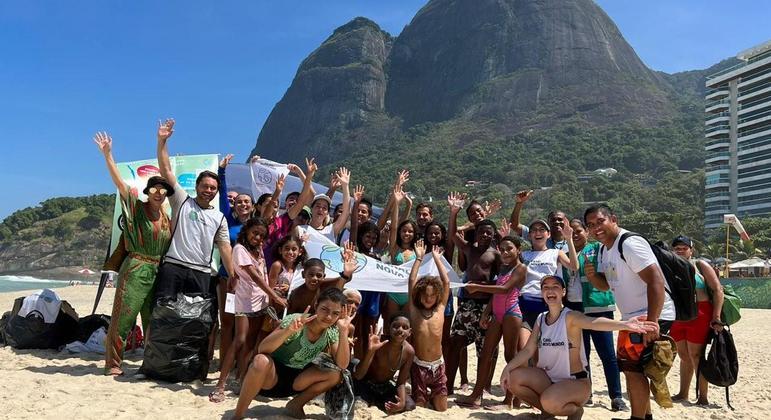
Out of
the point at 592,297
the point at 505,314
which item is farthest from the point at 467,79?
the point at 505,314

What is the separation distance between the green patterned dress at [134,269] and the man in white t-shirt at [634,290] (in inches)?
144

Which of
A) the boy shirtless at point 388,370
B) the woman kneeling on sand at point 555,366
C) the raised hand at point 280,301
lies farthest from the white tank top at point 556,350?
the raised hand at point 280,301

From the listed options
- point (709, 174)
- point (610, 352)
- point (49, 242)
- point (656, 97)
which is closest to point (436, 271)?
point (610, 352)

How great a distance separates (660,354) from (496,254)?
1970mm

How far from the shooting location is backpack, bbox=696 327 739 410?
5262mm

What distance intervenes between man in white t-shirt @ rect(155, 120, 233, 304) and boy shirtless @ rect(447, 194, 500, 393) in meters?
2.20

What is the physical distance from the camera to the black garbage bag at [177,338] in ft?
15.8

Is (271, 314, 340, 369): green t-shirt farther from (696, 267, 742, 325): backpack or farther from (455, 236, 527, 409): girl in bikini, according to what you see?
(696, 267, 742, 325): backpack

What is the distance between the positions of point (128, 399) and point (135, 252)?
4.29ft

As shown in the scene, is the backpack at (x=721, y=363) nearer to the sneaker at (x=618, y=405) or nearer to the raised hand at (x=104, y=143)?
the sneaker at (x=618, y=405)

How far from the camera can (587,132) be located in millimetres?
113562

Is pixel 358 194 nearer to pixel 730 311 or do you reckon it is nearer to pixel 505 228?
pixel 505 228

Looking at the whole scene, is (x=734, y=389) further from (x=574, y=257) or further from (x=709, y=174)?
(x=709, y=174)

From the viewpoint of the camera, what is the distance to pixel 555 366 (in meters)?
4.36
